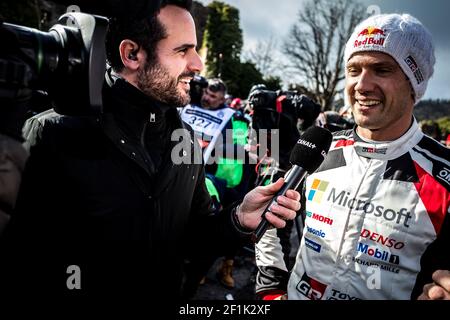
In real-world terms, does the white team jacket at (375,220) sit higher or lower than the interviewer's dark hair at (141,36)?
lower

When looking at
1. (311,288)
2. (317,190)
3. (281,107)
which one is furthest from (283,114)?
(311,288)

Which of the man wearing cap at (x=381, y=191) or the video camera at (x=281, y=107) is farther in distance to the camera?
the video camera at (x=281, y=107)

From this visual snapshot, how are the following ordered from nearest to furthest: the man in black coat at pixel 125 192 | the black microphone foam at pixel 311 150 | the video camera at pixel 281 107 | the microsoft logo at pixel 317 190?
the man in black coat at pixel 125 192 → the black microphone foam at pixel 311 150 → the microsoft logo at pixel 317 190 → the video camera at pixel 281 107

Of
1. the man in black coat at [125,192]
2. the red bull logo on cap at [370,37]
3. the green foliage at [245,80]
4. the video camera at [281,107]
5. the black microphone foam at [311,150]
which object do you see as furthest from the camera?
the green foliage at [245,80]

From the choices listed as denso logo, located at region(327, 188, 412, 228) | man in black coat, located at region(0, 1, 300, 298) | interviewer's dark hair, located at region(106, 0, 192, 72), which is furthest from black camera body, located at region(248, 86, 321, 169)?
interviewer's dark hair, located at region(106, 0, 192, 72)

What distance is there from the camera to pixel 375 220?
1412 millimetres

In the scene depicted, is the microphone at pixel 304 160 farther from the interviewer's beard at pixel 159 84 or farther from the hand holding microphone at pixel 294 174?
the interviewer's beard at pixel 159 84

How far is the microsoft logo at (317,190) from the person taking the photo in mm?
1601

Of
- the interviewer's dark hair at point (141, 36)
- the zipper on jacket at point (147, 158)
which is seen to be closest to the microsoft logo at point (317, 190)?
the zipper on jacket at point (147, 158)

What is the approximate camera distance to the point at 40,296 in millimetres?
1125

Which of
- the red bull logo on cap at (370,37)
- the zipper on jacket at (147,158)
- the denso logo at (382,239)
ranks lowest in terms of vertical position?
the denso logo at (382,239)
